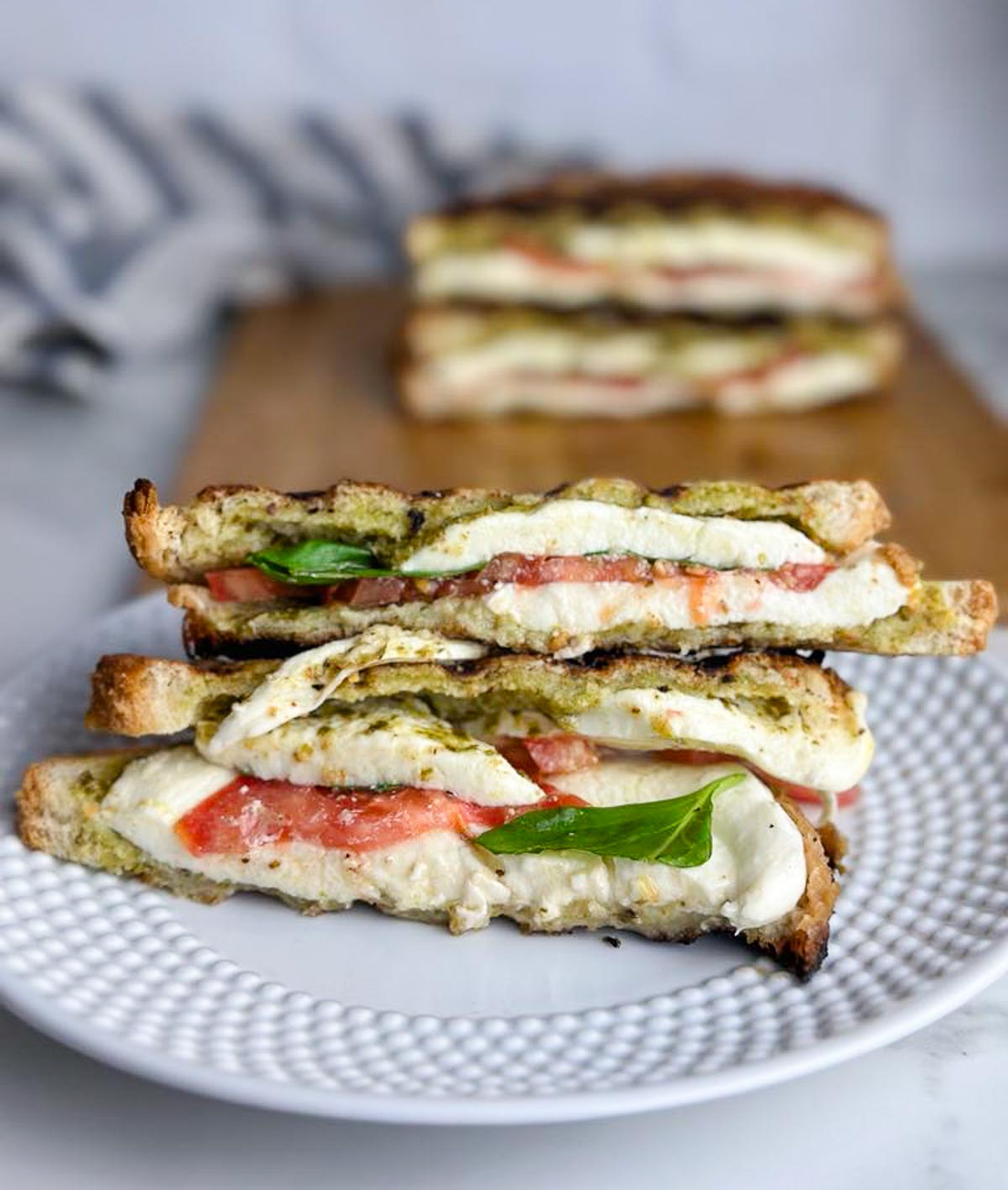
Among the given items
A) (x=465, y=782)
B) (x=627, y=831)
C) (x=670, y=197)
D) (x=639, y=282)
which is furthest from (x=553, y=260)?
(x=627, y=831)

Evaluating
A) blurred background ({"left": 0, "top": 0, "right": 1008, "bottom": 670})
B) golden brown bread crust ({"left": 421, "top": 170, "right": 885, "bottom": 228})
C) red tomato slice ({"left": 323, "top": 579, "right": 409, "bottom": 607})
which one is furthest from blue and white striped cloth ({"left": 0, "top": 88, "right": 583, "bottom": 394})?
red tomato slice ({"left": 323, "top": 579, "right": 409, "bottom": 607})

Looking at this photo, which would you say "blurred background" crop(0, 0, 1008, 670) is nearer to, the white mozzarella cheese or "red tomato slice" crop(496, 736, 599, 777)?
the white mozzarella cheese

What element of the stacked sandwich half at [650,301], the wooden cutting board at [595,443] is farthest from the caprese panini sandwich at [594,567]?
the stacked sandwich half at [650,301]

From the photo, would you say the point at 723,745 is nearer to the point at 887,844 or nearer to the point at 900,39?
the point at 887,844

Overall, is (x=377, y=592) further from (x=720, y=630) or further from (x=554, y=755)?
(x=720, y=630)

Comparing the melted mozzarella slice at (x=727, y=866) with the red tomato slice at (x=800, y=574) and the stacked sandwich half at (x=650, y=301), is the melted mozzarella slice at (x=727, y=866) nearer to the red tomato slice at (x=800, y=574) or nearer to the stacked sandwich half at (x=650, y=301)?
the red tomato slice at (x=800, y=574)
